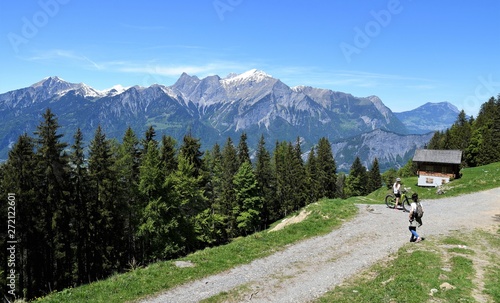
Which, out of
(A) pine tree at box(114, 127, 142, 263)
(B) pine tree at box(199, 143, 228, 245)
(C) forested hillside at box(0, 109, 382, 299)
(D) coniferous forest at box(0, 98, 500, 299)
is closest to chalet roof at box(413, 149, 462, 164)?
(B) pine tree at box(199, 143, 228, 245)

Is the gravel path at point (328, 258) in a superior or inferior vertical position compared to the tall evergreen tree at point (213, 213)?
superior

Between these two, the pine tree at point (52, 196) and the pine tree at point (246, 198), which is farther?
the pine tree at point (246, 198)

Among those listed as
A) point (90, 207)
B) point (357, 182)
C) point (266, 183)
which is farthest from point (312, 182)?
point (90, 207)

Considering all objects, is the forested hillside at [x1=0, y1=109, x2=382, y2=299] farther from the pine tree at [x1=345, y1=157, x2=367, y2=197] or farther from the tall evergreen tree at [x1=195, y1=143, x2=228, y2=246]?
the pine tree at [x1=345, y1=157, x2=367, y2=197]

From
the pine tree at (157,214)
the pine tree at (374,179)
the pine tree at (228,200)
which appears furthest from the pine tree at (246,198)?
the pine tree at (374,179)

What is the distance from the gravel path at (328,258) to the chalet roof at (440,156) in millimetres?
47875

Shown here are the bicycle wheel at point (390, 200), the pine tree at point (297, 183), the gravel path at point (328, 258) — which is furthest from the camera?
the pine tree at point (297, 183)

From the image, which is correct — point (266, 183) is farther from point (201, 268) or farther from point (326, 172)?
point (201, 268)

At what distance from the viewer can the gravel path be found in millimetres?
13586

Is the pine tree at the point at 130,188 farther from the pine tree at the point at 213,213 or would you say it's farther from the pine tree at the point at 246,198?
the pine tree at the point at 246,198

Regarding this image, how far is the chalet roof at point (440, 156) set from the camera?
70.4 meters

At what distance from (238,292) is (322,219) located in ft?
41.1

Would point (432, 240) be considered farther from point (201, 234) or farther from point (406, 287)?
point (201, 234)

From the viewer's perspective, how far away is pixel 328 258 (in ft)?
56.7
